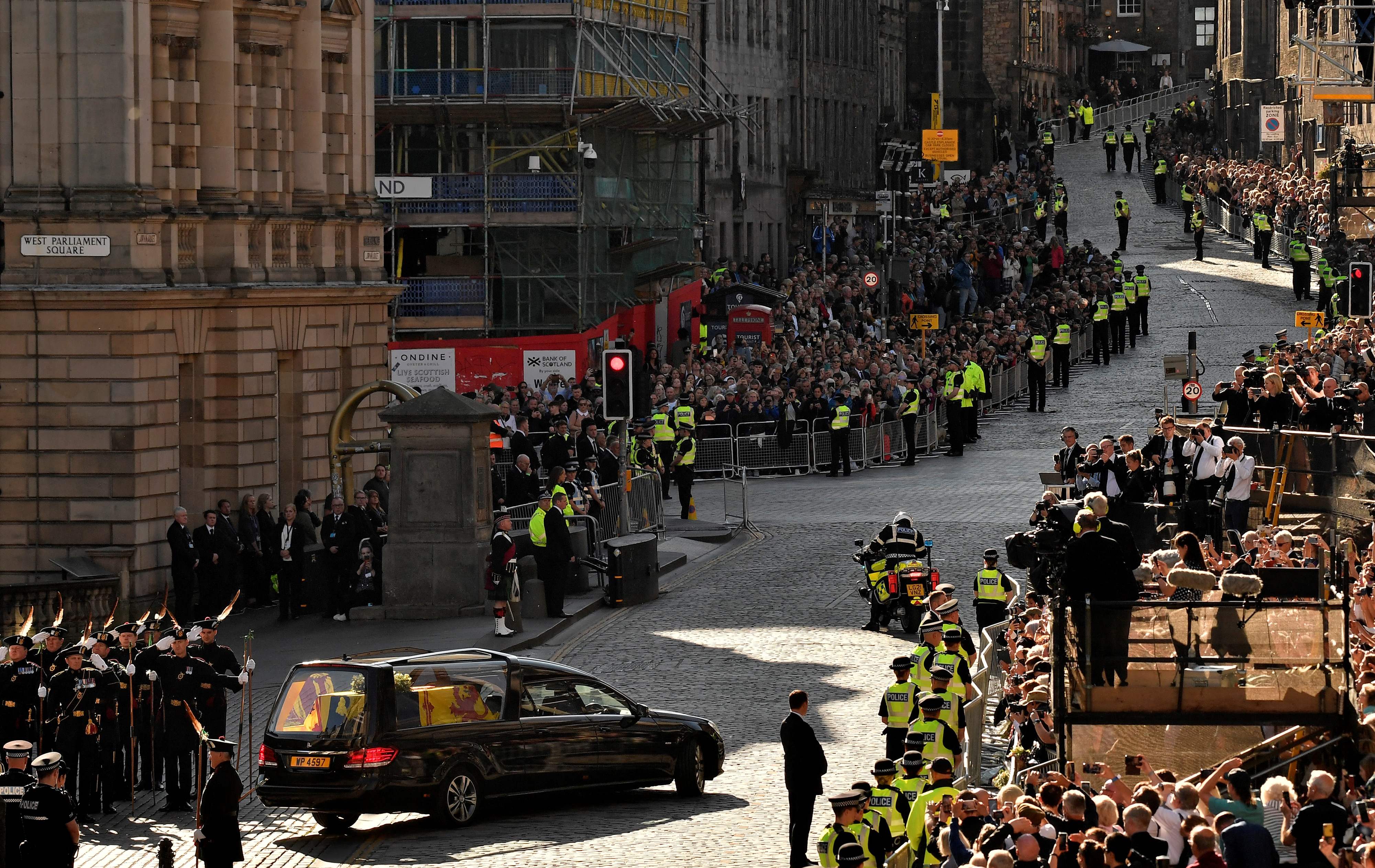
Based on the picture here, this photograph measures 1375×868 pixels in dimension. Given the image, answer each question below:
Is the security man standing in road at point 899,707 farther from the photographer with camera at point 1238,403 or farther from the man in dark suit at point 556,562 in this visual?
the photographer with camera at point 1238,403

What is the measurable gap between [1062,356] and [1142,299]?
6.01m

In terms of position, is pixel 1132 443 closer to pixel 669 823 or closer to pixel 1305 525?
pixel 1305 525

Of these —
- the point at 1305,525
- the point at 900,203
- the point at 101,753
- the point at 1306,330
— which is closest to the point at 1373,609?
the point at 1305,525

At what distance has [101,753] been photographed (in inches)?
800

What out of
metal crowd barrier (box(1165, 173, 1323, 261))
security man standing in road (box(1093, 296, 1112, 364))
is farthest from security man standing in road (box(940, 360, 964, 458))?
metal crowd barrier (box(1165, 173, 1323, 261))

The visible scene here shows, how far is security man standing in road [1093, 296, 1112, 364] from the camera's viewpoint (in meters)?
54.7

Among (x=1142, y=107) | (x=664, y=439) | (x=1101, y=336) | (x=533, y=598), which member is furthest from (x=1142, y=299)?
(x=1142, y=107)

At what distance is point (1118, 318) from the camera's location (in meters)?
56.1

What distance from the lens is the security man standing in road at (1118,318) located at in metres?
55.7

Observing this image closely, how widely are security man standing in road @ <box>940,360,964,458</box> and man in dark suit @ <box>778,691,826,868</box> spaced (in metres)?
26.8

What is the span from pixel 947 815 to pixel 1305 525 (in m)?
12.1

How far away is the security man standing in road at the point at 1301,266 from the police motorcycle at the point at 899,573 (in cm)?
3268

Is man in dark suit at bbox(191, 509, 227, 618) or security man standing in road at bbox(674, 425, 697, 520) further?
security man standing in road at bbox(674, 425, 697, 520)

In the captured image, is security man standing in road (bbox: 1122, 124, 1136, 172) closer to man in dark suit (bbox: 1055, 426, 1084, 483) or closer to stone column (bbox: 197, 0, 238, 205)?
stone column (bbox: 197, 0, 238, 205)
